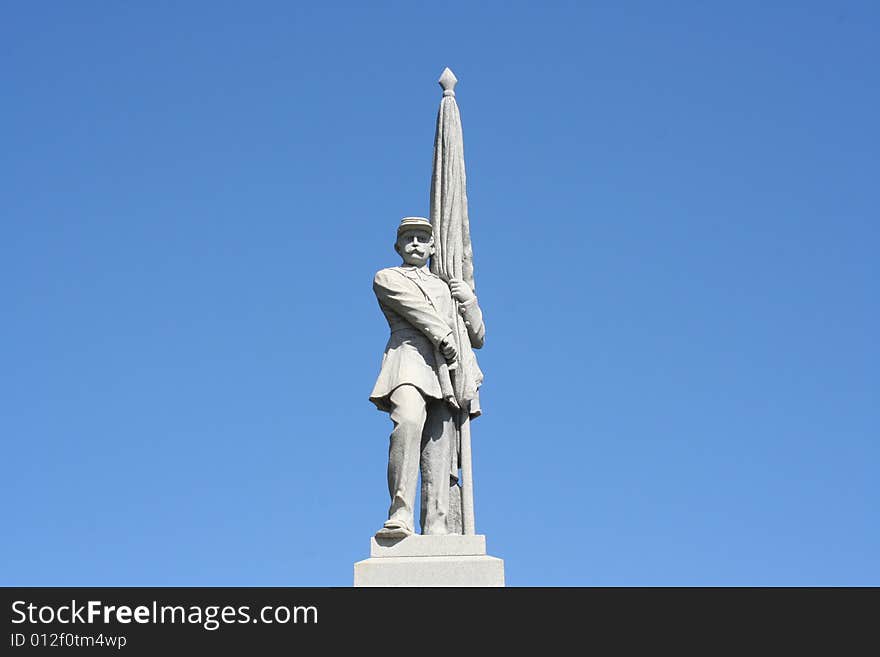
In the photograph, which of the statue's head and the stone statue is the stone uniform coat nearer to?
the stone statue

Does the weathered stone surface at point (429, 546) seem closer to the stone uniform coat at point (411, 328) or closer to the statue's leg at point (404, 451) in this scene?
the statue's leg at point (404, 451)

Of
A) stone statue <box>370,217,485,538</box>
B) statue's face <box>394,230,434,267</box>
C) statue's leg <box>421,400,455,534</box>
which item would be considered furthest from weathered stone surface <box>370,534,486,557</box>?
statue's face <box>394,230,434,267</box>

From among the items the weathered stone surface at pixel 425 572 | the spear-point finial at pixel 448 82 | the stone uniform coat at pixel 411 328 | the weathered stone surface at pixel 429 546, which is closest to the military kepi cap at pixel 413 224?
the stone uniform coat at pixel 411 328

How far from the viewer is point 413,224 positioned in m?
11.9

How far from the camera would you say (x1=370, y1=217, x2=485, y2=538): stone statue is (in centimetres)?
1114

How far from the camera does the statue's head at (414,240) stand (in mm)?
11922

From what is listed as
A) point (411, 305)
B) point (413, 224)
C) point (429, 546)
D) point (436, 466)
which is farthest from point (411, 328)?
point (429, 546)

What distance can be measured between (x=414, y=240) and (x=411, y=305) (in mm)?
806

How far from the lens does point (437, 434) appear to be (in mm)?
11609

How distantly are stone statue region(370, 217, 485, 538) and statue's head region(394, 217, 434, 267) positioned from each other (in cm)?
1

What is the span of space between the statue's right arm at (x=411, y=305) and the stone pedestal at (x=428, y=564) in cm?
193
